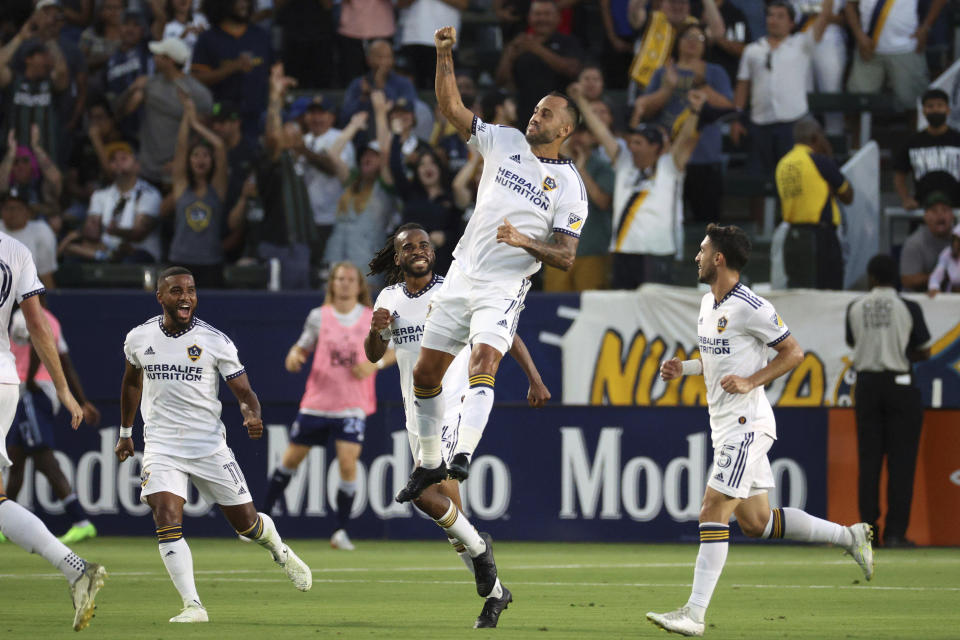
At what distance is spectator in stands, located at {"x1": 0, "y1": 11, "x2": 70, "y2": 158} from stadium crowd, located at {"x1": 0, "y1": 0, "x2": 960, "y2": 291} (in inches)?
1.0

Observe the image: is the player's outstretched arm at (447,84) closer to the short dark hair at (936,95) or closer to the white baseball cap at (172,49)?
the short dark hair at (936,95)

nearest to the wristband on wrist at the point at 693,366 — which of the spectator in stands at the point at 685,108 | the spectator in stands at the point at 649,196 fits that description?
the spectator in stands at the point at 649,196

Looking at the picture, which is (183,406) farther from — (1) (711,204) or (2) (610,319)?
(1) (711,204)

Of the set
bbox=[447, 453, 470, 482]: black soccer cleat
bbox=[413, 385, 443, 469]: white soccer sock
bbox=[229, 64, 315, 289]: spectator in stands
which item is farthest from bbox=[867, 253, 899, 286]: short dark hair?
bbox=[447, 453, 470, 482]: black soccer cleat

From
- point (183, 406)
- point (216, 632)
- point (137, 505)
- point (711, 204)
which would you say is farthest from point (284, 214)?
point (216, 632)

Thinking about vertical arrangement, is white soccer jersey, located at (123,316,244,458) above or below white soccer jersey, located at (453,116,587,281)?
below

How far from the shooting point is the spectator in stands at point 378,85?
17.4 metres

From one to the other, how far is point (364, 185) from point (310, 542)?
3.85 m

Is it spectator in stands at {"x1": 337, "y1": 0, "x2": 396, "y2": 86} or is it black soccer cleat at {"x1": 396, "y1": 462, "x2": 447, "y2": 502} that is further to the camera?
spectator in stands at {"x1": 337, "y1": 0, "x2": 396, "y2": 86}

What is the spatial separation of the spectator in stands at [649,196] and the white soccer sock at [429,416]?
23.6 feet

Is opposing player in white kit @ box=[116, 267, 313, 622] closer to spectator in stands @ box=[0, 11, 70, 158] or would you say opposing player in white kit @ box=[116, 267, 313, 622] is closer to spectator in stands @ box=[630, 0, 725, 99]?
spectator in stands @ box=[630, 0, 725, 99]

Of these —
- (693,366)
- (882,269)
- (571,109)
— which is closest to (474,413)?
(693,366)

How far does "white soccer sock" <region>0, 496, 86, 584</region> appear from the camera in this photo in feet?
25.0

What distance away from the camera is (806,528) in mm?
9102
